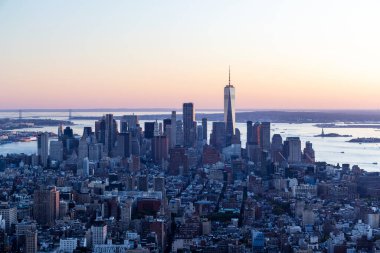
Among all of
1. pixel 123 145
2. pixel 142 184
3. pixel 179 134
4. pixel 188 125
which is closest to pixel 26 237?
pixel 142 184

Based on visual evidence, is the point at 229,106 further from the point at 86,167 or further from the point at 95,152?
the point at 86,167

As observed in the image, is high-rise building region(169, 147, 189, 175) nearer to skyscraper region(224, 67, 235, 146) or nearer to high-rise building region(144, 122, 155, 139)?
high-rise building region(144, 122, 155, 139)

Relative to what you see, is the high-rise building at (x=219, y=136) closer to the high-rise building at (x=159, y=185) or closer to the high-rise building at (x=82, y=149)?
the high-rise building at (x=82, y=149)

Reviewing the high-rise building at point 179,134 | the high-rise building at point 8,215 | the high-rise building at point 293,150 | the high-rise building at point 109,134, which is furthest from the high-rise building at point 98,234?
the high-rise building at point 179,134

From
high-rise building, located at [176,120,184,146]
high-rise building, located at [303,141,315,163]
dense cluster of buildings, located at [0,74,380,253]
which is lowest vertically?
dense cluster of buildings, located at [0,74,380,253]

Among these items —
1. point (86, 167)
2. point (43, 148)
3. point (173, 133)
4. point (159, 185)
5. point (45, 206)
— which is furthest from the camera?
point (173, 133)

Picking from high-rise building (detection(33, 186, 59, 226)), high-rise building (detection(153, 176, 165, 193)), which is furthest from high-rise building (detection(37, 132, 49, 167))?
high-rise building (detection(33, 186, 59, 226))
